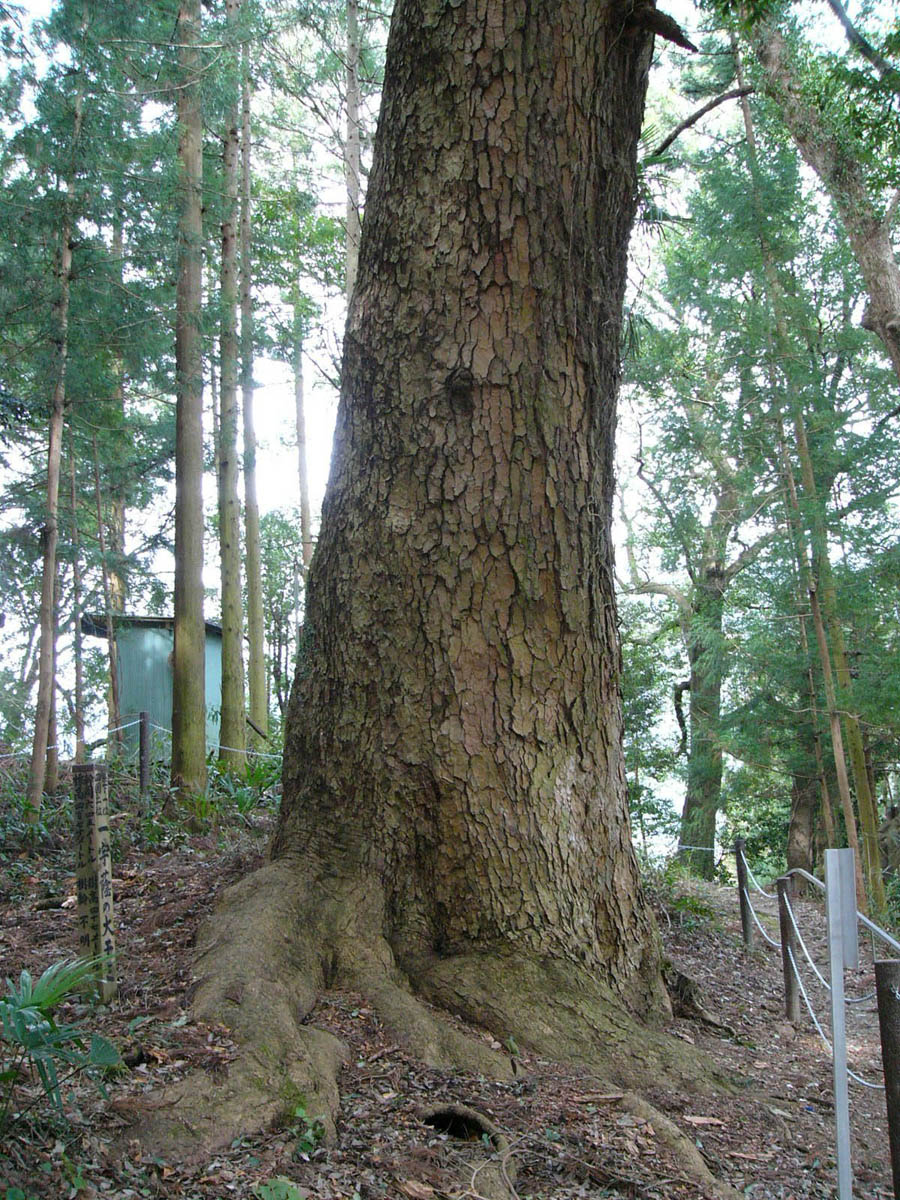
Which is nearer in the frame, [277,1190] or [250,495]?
[277,1190]

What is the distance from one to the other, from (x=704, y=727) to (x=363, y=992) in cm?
1516

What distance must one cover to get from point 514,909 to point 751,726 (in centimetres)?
1292

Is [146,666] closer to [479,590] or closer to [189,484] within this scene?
[189,484]

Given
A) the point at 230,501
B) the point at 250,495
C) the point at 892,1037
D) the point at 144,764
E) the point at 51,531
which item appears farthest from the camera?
the point at 250,495

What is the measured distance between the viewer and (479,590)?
13.4 ft

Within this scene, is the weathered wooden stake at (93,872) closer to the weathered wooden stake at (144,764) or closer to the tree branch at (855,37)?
the weathered wooden stake at (144,764)

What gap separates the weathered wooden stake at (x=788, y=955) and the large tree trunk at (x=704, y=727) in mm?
10521

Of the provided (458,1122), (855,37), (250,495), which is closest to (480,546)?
(458,1122)

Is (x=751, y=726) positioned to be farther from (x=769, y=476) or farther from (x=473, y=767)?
(x=473, y=767)

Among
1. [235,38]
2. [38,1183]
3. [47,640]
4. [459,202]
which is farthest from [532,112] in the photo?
[235,38]

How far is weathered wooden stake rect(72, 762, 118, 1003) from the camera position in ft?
11.5

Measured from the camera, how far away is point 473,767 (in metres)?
4.02

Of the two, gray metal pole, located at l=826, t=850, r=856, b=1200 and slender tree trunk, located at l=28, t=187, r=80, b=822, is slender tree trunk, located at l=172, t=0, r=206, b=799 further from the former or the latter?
gray metal pole, located at l=826, t=850, r=856, b=1200

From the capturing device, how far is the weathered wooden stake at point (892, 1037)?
2945 millimetres
